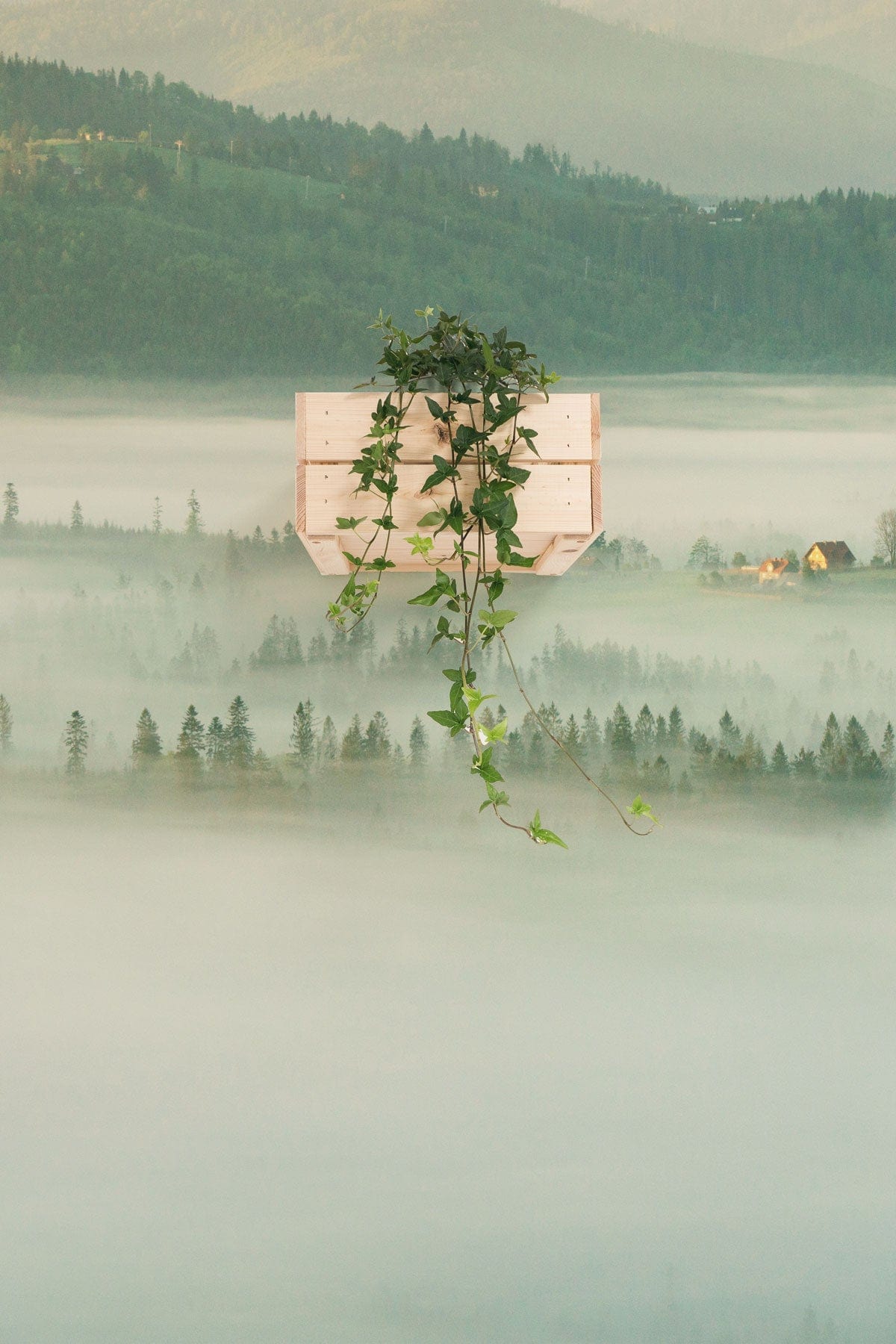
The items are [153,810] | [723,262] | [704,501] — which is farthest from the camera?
[723,262]

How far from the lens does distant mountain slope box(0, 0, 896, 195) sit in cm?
197

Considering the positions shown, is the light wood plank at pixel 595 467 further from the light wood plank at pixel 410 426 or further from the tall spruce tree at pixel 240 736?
the tall spruce tree at pixel 240 736

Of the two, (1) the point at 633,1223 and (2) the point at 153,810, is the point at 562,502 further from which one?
(1) the point at 633,1223

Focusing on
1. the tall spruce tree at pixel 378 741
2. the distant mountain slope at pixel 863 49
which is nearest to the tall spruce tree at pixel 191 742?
the tall spruce tree at pixel 378 741

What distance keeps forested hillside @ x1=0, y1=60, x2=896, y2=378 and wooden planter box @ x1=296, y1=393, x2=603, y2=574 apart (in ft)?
1.83

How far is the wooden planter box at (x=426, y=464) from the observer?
53.4 inches

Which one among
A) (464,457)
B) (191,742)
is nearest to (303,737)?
(191,742)

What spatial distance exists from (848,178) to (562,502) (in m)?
1.06

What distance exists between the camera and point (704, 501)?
183cm

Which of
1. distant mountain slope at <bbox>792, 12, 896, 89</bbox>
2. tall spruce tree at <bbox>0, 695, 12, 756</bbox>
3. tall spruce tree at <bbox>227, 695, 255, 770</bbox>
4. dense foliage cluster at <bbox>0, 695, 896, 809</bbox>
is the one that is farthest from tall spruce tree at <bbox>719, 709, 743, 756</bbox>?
distant mountain slope at <bbox>792, 12, 896, 89</bbox>

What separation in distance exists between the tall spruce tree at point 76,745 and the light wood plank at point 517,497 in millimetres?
582

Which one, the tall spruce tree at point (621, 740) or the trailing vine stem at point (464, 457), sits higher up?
the trailing vine stem at point (464, 457)

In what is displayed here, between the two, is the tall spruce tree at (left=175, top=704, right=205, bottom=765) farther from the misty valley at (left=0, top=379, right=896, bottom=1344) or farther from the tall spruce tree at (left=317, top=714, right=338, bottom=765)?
the tall spruce tree at (left=317, top=714, right=338, bottom=765)

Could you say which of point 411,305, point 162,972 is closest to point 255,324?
point 411,305
